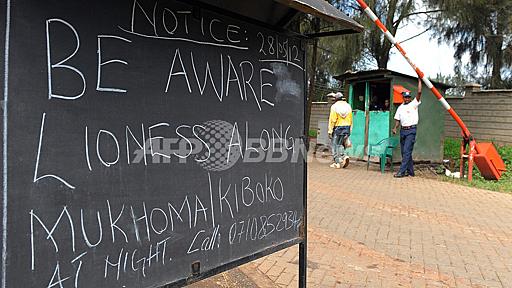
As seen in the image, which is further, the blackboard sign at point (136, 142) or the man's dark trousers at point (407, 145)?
the man's dark trousers at point (407, 145)

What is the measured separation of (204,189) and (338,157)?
8.96m

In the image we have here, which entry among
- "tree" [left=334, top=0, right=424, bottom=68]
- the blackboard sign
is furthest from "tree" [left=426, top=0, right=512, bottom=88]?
the blackboard sign

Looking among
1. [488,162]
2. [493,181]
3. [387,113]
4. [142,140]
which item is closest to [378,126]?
[387,113]

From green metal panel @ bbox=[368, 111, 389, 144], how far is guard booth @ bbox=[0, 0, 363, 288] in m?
8.23

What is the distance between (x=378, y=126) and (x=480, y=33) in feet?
24.2

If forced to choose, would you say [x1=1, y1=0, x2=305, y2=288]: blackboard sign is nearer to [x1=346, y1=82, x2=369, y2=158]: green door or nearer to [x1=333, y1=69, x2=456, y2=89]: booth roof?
[x1=333, y1=69, x2=456, y2=89]: booth roof

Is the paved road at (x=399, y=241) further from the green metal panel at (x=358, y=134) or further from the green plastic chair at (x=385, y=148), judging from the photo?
the green metal panel at (x=358, y=134)

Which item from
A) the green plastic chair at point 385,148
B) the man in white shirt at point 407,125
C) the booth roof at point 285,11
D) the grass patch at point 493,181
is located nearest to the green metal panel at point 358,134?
the green plastic chair at point 385,148

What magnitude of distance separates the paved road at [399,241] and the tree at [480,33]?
24.4ft

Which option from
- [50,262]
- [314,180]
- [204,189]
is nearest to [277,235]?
[204,189]

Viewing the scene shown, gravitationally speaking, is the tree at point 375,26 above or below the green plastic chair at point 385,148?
above

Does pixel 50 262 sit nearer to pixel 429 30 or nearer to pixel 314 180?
pixel 314 180

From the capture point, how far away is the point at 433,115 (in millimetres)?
10867

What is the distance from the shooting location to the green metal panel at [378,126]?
416 inches
